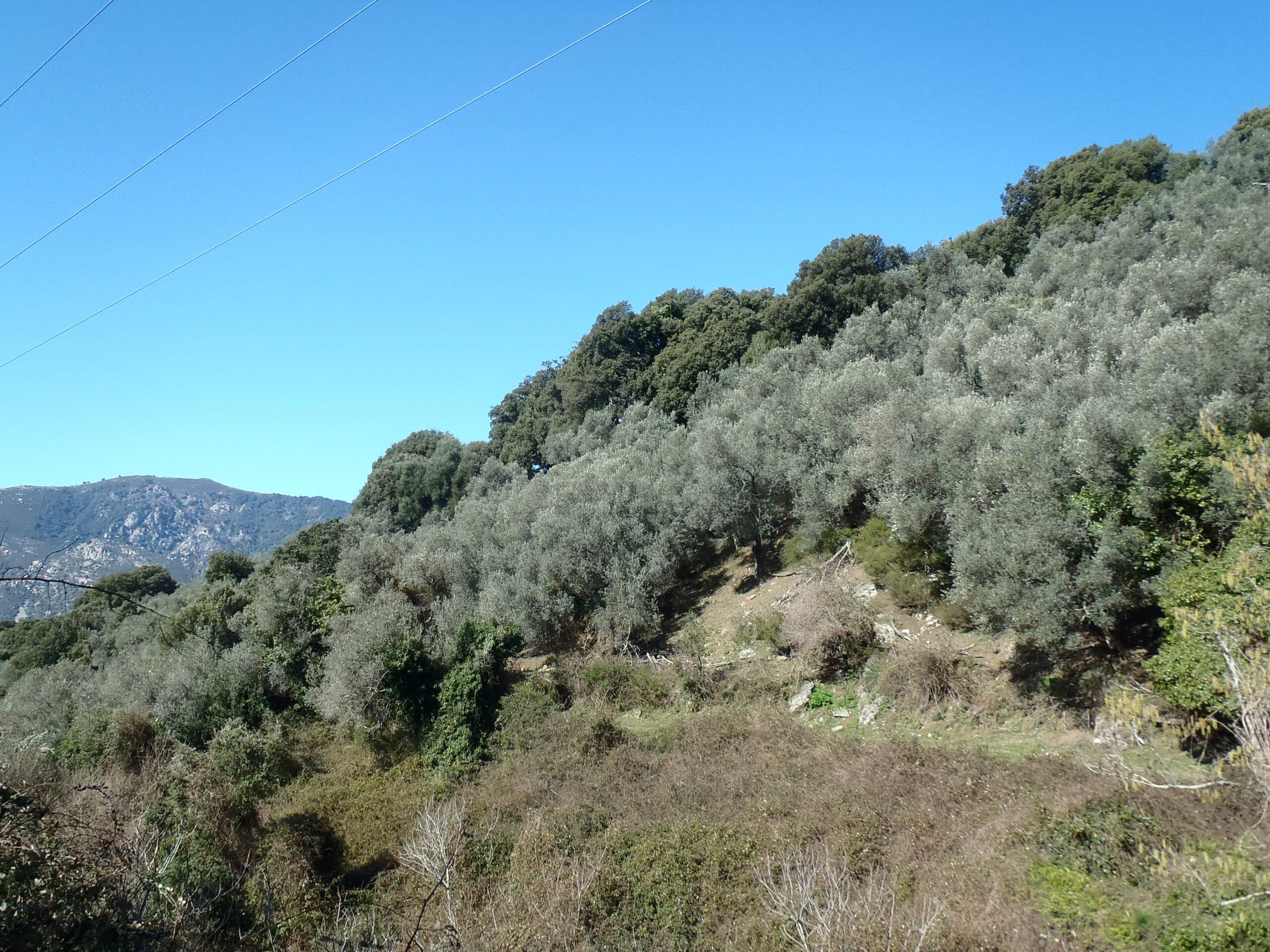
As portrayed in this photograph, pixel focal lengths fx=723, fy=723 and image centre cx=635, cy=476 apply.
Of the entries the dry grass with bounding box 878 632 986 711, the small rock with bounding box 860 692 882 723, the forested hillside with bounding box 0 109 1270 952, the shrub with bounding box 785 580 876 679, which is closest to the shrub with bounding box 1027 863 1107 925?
the forested hillside with bounding box 0 109 1270 952

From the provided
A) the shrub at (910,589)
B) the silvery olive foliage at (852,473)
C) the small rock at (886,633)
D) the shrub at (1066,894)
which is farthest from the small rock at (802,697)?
the shrub at (1066,894)

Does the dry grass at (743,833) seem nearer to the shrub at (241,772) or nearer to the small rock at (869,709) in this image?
the small rock at (869,709)

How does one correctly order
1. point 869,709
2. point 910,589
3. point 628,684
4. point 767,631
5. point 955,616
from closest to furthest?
point 869,709, point 955,616, point 910,589, point 767,631, point 628,684

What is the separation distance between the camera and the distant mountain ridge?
2409 inches

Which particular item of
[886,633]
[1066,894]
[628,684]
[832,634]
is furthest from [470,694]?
[1066,894]

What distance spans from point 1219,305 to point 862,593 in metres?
12.3

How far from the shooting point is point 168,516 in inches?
4929

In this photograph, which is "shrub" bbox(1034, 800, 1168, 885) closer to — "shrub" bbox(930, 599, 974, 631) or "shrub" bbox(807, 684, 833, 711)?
"shrub" bbox(930, 599, 974, 631)

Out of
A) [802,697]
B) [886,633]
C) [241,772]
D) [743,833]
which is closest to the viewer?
[743,833]

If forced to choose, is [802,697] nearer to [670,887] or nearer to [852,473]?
[670,887]

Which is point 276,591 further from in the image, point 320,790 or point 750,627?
point 750,627

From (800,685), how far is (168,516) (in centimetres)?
13747

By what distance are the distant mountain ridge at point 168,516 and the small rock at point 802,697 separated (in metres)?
13.6

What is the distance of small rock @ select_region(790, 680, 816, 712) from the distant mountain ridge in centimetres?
1365
